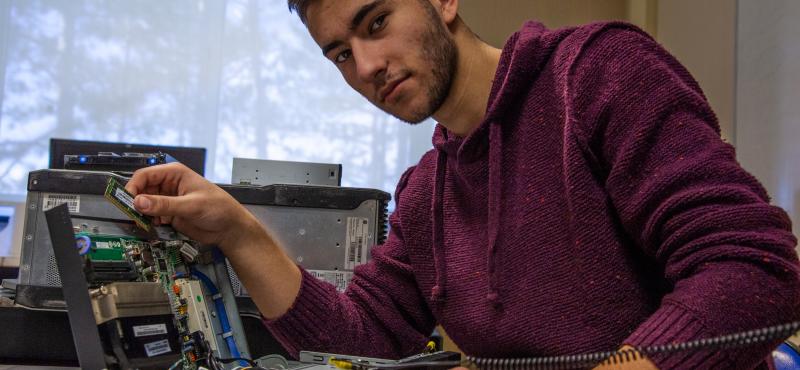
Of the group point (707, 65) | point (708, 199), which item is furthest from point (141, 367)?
point (707, 65)

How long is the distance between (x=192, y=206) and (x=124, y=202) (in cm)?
10

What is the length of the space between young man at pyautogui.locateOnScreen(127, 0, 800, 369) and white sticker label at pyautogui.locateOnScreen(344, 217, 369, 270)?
0.32 ft

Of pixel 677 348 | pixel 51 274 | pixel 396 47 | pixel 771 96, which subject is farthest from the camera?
pixel 771 96

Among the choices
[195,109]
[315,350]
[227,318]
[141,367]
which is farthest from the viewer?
[195,109]

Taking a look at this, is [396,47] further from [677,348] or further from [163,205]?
[677,348]

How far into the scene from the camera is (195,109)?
303 centimetres

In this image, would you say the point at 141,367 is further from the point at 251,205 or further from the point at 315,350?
the point at 251,205

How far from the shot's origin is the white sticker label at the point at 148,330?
0.78 meters

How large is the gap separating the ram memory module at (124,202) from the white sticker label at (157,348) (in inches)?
5.6

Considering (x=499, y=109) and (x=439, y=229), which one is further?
(x=439, y=229)

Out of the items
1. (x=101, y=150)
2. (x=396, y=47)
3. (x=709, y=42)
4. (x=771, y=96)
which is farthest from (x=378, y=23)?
(x=709, y=42)

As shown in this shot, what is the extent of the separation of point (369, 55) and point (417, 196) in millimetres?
278

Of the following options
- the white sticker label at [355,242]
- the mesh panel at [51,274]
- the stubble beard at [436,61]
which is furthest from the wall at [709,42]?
the mesh panel at [51,274]

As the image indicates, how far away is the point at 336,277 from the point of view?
1.22 meters
